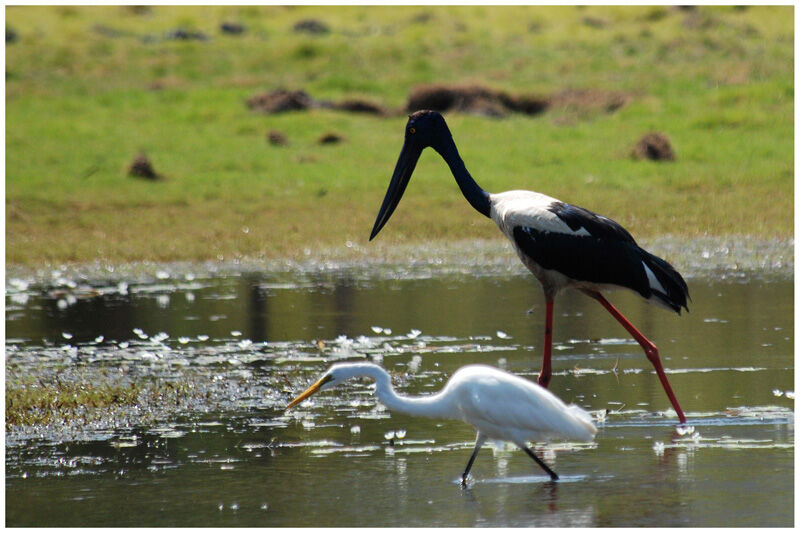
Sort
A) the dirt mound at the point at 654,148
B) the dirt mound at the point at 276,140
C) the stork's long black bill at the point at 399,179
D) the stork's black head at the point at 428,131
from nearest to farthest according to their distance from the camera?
1. the stork's black head at the point at 428,131
2. the stork's long black bill at the point at 399,179
3. the dirt mound at the point at 654,148
4. the dirt mound at the point at 276,140

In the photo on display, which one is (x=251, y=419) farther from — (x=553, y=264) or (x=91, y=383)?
(x=553, y=264)

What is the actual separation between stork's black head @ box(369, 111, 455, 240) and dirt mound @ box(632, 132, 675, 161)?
10573mm

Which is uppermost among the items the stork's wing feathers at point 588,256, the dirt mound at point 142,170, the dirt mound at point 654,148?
the dirt mound at point 654,148

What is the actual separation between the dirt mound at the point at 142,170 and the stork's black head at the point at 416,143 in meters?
9.95

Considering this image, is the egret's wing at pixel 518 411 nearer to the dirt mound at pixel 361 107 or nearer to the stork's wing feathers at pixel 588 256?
the stork's wing feathers at pixel 588 256

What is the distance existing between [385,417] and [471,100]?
55.8 feet

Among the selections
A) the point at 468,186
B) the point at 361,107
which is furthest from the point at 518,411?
the point at 361,107

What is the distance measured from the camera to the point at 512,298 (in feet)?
39.9

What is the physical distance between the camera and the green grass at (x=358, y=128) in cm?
1625

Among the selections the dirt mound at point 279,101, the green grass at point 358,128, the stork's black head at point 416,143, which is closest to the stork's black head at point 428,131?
the stork's black head at point 416,143

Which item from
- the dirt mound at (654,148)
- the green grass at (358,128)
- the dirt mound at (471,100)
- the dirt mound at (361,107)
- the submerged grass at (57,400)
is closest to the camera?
the submerged grass at (57,400)

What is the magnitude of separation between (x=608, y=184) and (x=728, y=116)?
4508 millimetres

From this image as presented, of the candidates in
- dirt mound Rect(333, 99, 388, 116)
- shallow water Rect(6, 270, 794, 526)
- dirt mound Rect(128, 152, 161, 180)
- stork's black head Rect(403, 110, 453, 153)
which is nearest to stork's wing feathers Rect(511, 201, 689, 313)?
shallow water Rect(6, 270, 794, 526)

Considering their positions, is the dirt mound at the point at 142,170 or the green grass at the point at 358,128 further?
the dirt mound at the point at 142,170
